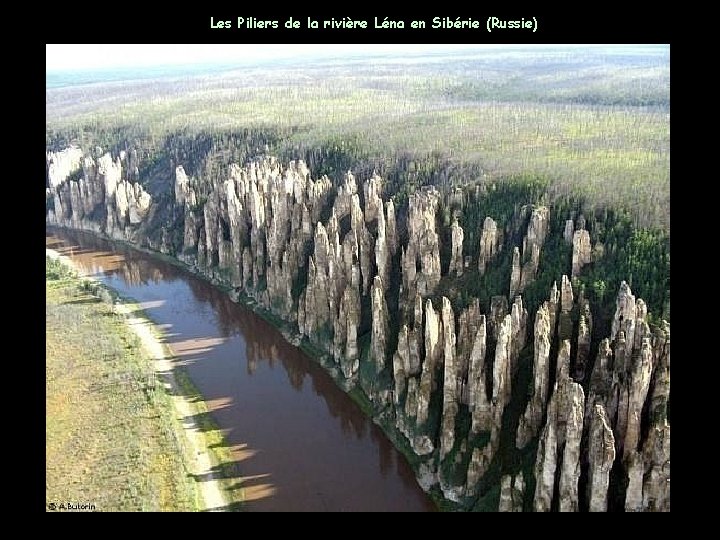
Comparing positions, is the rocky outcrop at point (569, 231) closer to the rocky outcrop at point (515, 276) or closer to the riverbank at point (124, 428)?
the rocky outcrop at point (515, 276)

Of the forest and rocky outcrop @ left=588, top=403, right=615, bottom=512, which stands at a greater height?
the forest

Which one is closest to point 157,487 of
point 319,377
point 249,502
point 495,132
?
point 249,502

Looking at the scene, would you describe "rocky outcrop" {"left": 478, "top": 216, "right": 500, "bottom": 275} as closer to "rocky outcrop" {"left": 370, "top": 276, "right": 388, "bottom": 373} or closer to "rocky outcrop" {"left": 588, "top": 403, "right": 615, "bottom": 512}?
"rocky outcrop" {"left": 370, "top": 276, "right": 388, "bottom": 373}

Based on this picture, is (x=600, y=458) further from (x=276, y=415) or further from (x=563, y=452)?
(x=276, y=415)

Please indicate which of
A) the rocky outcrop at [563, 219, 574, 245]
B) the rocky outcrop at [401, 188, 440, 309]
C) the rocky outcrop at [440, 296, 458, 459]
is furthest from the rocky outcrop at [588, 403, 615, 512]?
the rocky outcrop at [401, 188, 440, 309]

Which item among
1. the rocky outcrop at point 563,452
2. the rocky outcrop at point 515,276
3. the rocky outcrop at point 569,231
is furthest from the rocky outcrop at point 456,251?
the rocky outcrop at point 563,452

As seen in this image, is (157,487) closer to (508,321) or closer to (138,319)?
(508,321)

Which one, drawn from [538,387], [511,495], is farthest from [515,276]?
[511,495]
